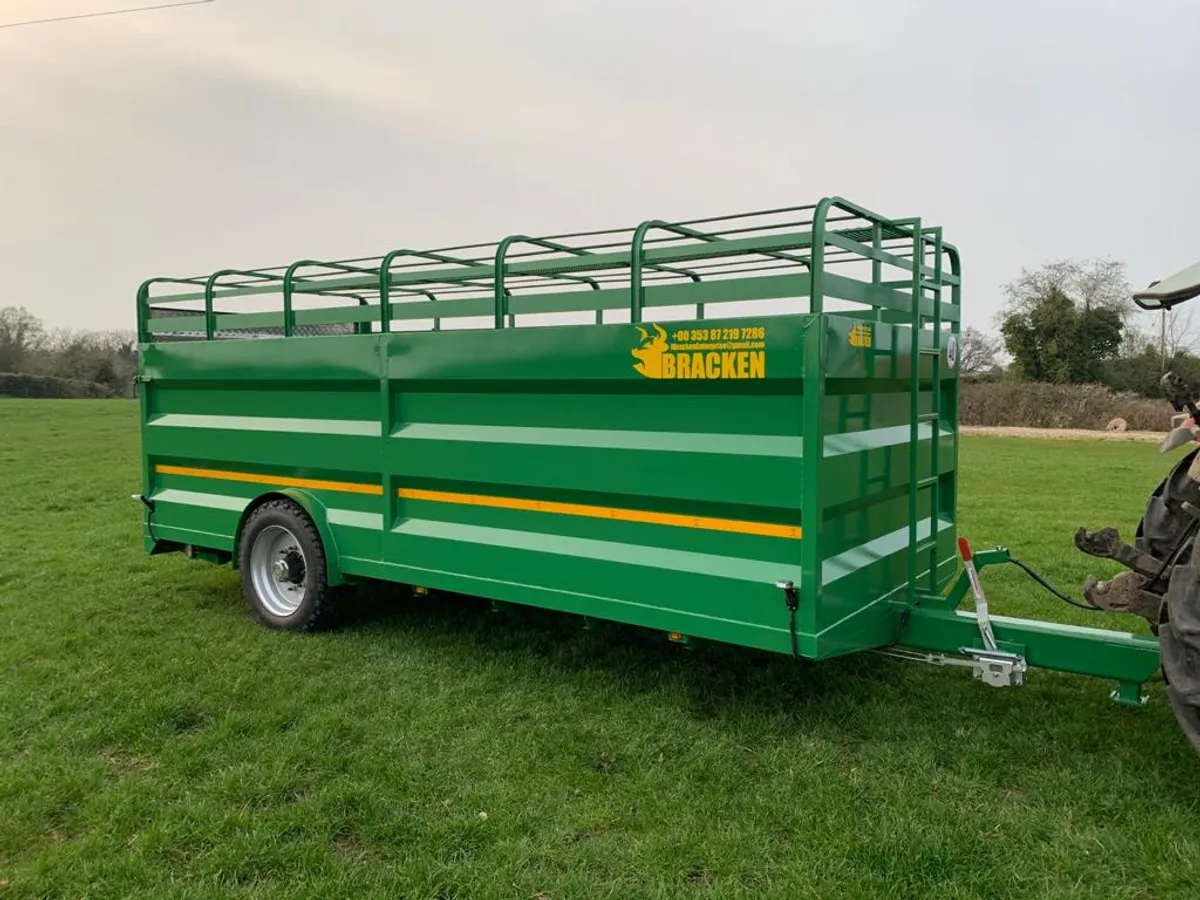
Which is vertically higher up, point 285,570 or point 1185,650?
point 1185,650

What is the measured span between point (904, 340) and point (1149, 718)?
2013 mm

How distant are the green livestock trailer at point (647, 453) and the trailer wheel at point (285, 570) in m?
0.02

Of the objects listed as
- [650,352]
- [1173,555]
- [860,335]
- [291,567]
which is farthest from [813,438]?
[291,567]

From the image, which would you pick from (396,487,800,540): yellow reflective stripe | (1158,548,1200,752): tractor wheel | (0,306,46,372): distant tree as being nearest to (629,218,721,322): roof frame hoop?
(396,487,800,540): yellow reflective stripe

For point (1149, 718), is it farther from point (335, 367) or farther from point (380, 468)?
point (335, 367)

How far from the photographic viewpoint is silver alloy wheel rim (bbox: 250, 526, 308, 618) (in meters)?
5.52

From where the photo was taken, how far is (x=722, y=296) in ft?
14.7

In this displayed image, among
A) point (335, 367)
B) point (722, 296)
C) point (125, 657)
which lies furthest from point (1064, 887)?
point (125, 657)

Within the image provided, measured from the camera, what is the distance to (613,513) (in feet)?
13.5

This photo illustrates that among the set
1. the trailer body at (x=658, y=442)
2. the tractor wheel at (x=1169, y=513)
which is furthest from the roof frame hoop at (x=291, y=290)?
the tractor wheel at (x=1169, y=513)

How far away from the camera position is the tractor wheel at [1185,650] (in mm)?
2920

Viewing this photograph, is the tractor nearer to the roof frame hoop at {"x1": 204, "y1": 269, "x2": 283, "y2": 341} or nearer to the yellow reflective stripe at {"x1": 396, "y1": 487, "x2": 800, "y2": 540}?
the yellow reflective stripe at {"x1": 396, "y1": 487, "x2": 800, "y2": 540}

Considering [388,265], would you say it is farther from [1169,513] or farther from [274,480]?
[1169,513]

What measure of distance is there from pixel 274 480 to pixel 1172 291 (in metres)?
4.72
